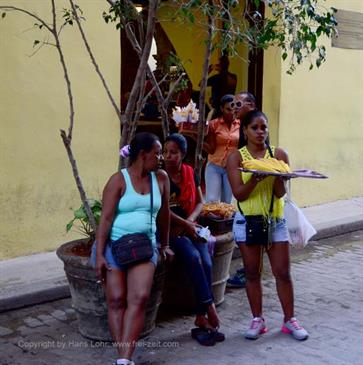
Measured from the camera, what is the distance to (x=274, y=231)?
5.04 metres

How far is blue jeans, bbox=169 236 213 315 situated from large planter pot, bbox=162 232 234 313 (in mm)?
211

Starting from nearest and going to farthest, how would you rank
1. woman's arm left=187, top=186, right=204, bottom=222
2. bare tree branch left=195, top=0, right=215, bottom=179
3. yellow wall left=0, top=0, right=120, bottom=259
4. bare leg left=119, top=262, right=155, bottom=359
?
bare leg left=119, top=262, right=155, bottom=359 → woman's arm left=187, top=186, right=204, bottom=222 → bare tree branch left=195, top=0, right=215, bottom=179 → yellow wall left=0, top=0, right=120, bottom=259

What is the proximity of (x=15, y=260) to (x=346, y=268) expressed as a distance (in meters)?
3.51

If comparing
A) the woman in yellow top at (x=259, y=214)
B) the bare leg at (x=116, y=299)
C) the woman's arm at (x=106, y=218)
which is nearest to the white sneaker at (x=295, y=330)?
the woman in yellow top at (x=259, y=214)

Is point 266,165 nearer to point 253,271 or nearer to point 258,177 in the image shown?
point 258,177

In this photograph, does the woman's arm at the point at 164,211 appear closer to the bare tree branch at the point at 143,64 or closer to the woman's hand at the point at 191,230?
the woman's hand at the point at 191,230

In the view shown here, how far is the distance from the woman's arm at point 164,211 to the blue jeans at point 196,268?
0.65 feet

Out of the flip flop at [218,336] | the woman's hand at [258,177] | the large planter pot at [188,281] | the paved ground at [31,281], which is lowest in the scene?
the flip flop at [218,336]

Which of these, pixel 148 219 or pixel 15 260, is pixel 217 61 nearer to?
pixel 15 260

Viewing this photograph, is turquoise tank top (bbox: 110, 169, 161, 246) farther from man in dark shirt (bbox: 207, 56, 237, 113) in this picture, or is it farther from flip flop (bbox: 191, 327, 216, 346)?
man in dark shirt (bbox: 207, 56, 237, 113)

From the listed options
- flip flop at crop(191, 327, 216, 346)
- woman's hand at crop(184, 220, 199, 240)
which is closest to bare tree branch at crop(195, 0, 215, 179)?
woman's hand at crop(184, 220, 199, 240)

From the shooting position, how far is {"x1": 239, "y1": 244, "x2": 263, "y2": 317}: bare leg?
5078 millimetres

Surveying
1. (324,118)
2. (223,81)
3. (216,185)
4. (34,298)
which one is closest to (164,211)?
(34,298)

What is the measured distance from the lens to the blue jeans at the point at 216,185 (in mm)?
7105
